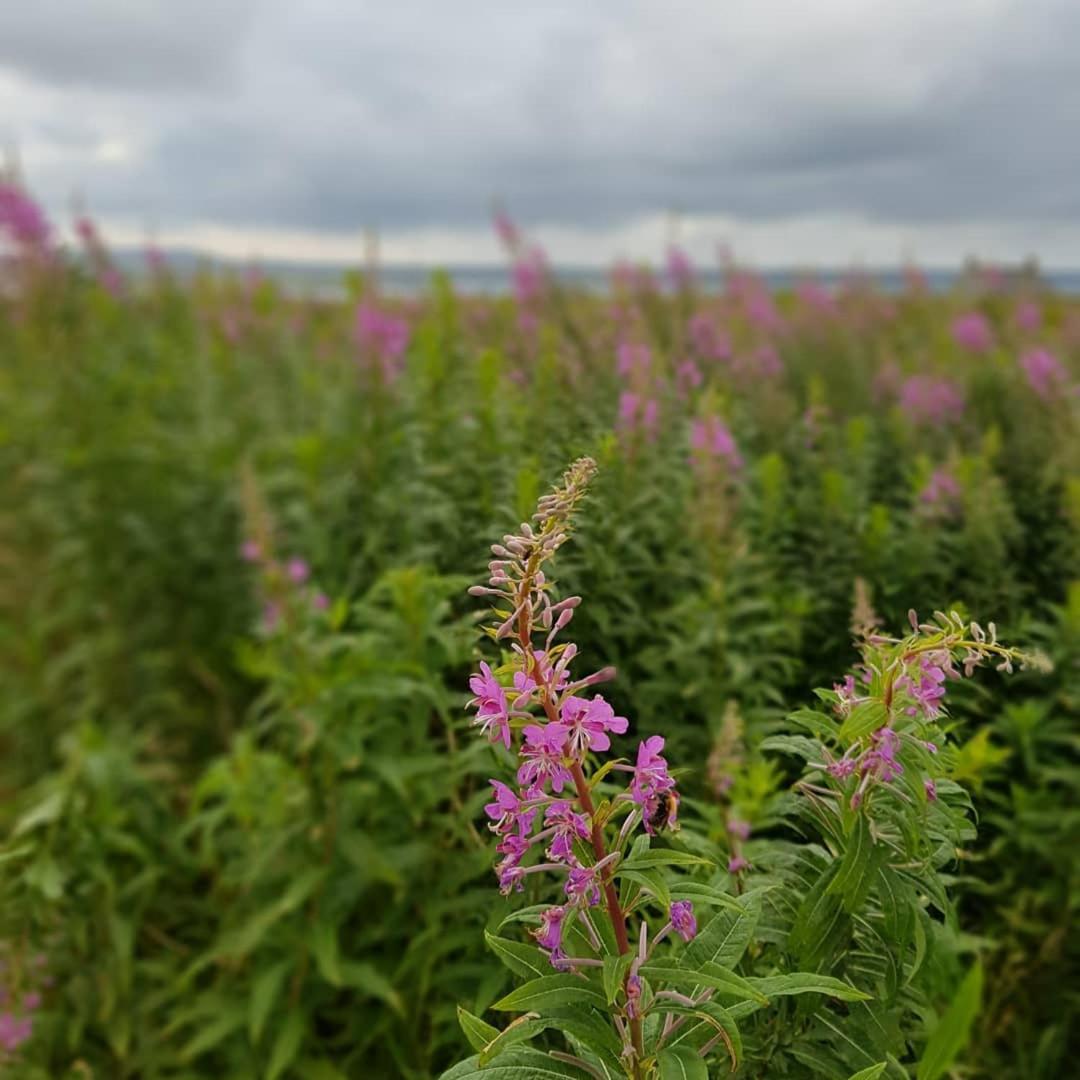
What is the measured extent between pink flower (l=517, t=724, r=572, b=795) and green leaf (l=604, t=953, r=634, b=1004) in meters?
0.21

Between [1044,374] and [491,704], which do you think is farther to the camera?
[1044,374]

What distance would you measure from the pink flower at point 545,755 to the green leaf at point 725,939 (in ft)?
1.06

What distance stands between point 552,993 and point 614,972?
95mm

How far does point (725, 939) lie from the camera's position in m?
1.30

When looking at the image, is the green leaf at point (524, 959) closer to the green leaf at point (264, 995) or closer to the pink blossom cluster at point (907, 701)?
the pink blossom cluster at point (907, 701)

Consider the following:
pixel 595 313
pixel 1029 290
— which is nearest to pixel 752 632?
pixel 595 313

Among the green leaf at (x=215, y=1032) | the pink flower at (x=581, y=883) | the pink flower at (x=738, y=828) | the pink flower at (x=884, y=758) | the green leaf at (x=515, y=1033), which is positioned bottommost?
the green leaf at (x=215, y=1032)

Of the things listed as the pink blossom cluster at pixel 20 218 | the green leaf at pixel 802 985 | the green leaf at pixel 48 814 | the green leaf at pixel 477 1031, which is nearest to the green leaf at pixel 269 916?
the green leaf at pixel 48 814

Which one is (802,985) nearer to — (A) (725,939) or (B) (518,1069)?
(A) (725,939)

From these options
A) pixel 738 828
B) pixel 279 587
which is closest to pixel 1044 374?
pixel 738 828

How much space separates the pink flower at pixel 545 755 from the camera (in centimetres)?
111

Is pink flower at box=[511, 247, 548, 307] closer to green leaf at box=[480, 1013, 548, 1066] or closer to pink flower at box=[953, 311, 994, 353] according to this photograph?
pink flower at box=[953, 311, 994, 353]

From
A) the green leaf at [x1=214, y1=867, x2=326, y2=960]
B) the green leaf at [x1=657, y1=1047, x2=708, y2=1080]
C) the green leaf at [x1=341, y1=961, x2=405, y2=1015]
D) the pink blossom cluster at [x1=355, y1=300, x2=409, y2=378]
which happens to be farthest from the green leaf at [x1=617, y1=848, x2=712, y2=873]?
the pink blossom cluster at [x1=355, y1=300, x2=409, y2=378]

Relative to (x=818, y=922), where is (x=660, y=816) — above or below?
above
